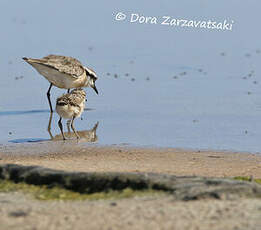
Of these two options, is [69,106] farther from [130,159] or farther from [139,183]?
[139,183]

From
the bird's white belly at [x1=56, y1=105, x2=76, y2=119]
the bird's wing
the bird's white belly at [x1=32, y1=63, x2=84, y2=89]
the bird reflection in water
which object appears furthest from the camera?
the bird's white belly at [x1=32, y1=63, x2=84, y2=89]

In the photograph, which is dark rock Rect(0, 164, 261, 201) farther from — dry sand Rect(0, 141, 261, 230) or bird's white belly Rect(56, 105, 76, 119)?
bird's white belly Rect(56, 105, 76, 119)

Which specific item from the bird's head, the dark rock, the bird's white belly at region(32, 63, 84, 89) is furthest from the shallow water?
the dark rock

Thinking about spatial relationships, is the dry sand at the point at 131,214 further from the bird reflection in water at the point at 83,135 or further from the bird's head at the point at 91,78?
the bird's head at the point at 91,78

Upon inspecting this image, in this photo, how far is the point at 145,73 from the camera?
1952cm

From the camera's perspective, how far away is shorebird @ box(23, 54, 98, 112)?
1602 cm

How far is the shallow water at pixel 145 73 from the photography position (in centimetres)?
1372

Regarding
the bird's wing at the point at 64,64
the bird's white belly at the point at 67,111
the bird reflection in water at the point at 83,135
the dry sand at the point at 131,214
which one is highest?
the bird's wing at the point at 64,64

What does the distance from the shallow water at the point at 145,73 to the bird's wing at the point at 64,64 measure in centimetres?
75

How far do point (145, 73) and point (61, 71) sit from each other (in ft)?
12.8

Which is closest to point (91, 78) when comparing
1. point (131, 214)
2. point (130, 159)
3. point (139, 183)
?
point (130, 159)

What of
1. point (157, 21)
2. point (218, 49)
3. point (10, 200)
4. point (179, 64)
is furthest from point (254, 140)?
point (157, 21)

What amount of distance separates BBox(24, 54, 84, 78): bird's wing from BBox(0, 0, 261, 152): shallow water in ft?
2.47

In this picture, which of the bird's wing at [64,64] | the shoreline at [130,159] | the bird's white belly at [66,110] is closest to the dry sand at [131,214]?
the shoreline at [130,159]
